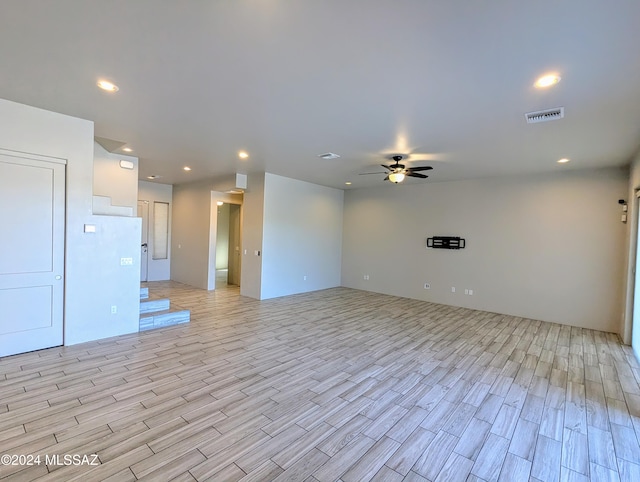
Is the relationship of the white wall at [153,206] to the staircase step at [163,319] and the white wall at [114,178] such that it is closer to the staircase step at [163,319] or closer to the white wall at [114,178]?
the white wall at [114,178]

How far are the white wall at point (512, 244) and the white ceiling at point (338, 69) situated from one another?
160 cm

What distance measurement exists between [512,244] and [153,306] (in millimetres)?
7263

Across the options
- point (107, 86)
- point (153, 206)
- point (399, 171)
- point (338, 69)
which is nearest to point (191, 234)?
point (153, 206)

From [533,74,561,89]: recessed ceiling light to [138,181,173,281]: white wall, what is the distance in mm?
9327

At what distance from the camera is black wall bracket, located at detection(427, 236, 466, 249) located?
7.12m

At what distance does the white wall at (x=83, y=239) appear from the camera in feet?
11.9

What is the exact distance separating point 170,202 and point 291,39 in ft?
27.9

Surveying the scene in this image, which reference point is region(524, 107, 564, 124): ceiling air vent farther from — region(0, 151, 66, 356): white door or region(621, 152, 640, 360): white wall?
region(0, 151, 66, 356): white door

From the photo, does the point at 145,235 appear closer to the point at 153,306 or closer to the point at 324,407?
the point at 153,306

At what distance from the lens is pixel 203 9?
1.90 metres

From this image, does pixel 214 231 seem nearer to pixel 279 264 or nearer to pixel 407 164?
pixel 279 264

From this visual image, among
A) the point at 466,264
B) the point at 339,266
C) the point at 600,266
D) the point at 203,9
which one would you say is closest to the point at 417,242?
the point at 466,264

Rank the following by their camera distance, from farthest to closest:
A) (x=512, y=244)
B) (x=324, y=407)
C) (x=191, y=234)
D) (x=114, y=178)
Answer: (x=191, y=234)
(x=512, y=244)
(x=114, y=178)
(x=324, y=407)

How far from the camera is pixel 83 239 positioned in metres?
4.12
